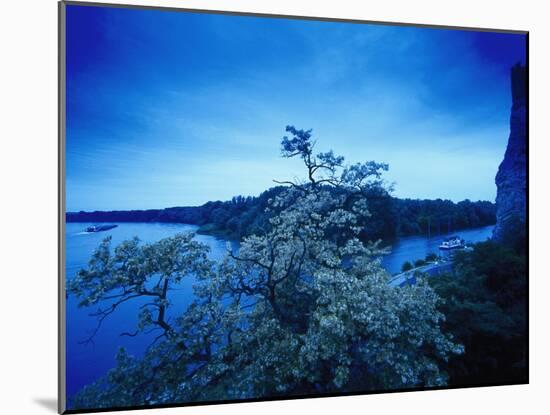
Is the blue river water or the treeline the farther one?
the treeline

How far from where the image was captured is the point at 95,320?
3795 mm

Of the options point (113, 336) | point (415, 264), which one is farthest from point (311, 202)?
point (113, 336)

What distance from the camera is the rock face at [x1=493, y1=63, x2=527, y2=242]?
4.52m

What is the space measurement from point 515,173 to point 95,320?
171 inches

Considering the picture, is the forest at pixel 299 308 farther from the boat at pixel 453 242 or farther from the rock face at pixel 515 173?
the rock face at pixel 515 173

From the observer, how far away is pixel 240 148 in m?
4.08

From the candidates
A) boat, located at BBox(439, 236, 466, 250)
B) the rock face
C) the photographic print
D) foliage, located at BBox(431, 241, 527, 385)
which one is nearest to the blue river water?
the photographic print

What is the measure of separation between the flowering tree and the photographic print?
18 mm

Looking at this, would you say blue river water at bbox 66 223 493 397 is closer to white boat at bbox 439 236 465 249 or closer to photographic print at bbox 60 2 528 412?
photographic print at bbox 60 2 528 412

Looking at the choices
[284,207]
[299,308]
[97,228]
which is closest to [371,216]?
[284,207]

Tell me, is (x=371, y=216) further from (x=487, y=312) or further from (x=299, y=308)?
(x=487, y=312)

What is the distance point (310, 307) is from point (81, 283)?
2.05 m

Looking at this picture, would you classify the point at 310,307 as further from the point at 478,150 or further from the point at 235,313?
the point at 478,150

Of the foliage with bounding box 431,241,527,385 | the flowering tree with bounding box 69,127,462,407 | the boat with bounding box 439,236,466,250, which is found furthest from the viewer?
the boat with bounding box 439,236,466,250
